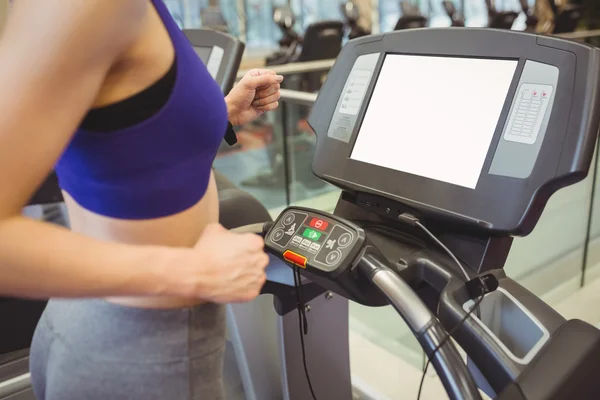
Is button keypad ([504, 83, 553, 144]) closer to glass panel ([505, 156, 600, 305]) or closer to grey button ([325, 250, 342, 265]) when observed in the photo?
grey button ([325, 250, 342, 265])

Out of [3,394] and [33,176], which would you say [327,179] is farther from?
[3,394]

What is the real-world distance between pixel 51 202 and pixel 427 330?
1.33 meters

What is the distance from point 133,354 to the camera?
721 millimetres

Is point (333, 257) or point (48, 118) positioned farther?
point (333, 257)

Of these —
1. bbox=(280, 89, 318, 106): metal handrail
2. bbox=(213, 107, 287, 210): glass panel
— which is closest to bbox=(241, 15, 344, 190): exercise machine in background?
bbox=(213, 107, 287, 210): glass panel

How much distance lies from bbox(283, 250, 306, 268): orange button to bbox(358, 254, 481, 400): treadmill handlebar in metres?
0.10

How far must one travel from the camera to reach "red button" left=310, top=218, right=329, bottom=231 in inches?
38.4

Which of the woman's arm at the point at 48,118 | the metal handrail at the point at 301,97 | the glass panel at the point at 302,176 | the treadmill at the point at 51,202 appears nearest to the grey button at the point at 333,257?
the woman's arm at the point at 48,118

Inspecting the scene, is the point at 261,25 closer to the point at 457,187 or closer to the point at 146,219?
the point at 457,187

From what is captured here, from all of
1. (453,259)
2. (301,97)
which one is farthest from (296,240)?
(301,97)

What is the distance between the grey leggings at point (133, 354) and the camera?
72 centimetres

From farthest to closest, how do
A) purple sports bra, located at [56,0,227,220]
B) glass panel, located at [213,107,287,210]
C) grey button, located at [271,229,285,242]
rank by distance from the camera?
glass panel, located at [213,107,287,210] → grey button, located at [271,229,285,242] → purple sports bra, located at [56,0,227,220]

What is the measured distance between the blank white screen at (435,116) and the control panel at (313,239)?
18cm

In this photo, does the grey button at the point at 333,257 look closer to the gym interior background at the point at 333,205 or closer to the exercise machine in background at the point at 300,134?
the gym interior background at the point at 333,205
